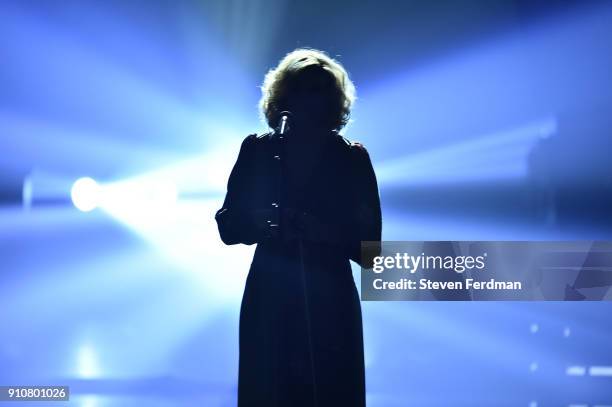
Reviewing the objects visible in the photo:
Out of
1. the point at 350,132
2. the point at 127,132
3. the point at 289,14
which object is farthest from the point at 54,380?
the point at 289,14

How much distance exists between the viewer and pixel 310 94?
2.11 metres

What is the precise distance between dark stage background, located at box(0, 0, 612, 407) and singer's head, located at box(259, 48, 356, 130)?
12.3 inches

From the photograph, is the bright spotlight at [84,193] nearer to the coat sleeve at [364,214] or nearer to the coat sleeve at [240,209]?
the coat sleeve at [240,209]

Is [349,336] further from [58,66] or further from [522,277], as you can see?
[58,66]

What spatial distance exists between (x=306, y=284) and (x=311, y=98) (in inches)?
22.2

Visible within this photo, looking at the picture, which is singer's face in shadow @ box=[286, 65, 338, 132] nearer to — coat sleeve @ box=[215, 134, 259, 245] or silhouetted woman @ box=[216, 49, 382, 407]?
silhouetted woman @ box=[216, 49, 382, 407]

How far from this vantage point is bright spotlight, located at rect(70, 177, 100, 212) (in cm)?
253

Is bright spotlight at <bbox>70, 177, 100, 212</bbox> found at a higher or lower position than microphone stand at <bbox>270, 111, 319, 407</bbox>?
higher

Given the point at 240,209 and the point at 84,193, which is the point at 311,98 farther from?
the point at 84,193

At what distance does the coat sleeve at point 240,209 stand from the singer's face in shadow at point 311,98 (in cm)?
15

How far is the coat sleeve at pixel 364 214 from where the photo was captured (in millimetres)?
2115

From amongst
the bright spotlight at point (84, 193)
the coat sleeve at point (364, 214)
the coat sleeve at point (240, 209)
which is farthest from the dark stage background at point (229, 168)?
the coat sleeve at point (240, 209)

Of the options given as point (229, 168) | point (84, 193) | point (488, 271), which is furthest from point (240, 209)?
point (488, 271)

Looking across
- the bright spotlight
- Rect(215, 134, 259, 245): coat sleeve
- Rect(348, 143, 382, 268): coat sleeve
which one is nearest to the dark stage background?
the bright spotlight
